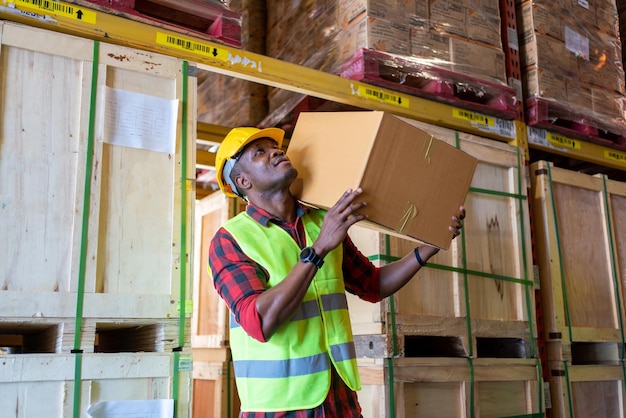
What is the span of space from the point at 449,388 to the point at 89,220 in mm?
2531

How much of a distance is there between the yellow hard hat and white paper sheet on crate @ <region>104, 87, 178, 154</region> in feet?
1.64

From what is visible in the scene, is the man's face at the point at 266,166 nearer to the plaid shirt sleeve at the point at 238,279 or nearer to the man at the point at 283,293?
the man at the point at 283,293

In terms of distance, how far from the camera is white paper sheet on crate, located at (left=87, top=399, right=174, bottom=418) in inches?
115

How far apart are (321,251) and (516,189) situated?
9.54 feet

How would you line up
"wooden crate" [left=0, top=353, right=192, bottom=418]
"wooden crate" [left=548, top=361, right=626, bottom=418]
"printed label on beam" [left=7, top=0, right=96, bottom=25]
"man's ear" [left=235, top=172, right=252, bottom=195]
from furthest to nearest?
"wooden crate" [left=548, top=361, right=626, bottom=418], "printed label on beam" [left=7, top=0, right=96, bottom=25], "man's ear" [left=235, top=172, right=252, bottom=195], "wooden crate" [left=0, top=353, right=192, bottom=418]

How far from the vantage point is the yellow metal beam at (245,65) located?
10.9 ft

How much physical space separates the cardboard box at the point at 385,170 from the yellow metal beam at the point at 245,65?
1066 mm

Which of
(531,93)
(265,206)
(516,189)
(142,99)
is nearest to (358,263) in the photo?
(265,206)

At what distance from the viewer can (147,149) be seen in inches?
133

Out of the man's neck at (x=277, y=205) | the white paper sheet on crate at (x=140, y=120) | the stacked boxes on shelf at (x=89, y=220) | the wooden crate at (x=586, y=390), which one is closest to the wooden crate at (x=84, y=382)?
the stacked boxes on shelf at (x=89, y=220)

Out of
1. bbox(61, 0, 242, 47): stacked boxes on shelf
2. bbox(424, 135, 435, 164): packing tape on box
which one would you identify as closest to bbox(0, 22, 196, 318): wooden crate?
bbox(61, 0, 242, 47): stacked boxes on shelf

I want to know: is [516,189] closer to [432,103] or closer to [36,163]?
[432,103]

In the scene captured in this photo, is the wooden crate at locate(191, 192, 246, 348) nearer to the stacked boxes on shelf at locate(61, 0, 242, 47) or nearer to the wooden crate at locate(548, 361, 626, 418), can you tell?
the stacked boxes on shelf at locate(61, 0, 242, 47)

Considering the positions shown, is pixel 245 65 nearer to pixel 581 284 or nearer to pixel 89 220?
pixel 89 220
